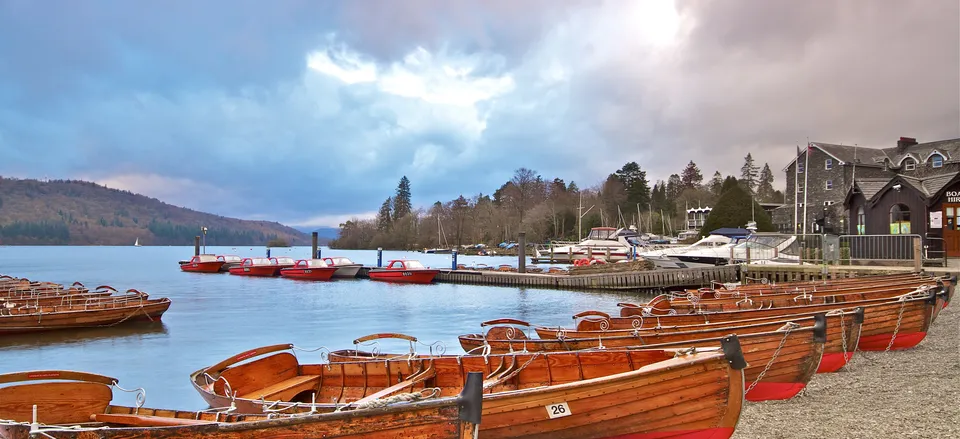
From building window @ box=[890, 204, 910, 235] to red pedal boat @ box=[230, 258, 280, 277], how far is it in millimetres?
50228

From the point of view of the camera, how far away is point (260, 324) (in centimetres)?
2816

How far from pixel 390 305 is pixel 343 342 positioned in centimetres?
1251

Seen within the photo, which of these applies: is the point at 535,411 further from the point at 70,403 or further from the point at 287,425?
the point at 70,403

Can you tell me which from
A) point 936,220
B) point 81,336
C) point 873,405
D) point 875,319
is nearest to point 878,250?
point 936,220

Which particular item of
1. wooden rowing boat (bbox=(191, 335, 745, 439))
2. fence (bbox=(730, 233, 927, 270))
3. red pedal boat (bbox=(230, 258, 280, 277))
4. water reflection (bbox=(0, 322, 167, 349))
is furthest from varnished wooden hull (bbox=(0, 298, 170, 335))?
red pedal boat (bbox=(230, 258, 280, 277))

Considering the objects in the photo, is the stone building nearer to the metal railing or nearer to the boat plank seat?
the metal railing

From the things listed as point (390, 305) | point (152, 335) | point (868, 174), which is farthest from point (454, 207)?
point (152, 335)

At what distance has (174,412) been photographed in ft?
22.3

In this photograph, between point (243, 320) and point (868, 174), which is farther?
point (868, 174)

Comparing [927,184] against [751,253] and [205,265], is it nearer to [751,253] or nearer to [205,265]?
[751,253]

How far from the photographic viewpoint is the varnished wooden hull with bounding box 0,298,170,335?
835 inches

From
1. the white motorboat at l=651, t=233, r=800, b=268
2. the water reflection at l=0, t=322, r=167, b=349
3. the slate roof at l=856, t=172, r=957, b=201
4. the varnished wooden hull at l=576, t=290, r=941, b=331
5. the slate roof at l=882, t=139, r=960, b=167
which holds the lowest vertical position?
the water reflection at l=0, t=322, r=167, b=349

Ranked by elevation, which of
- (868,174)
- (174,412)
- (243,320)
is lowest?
(243,320)

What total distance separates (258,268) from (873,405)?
58.4 m
